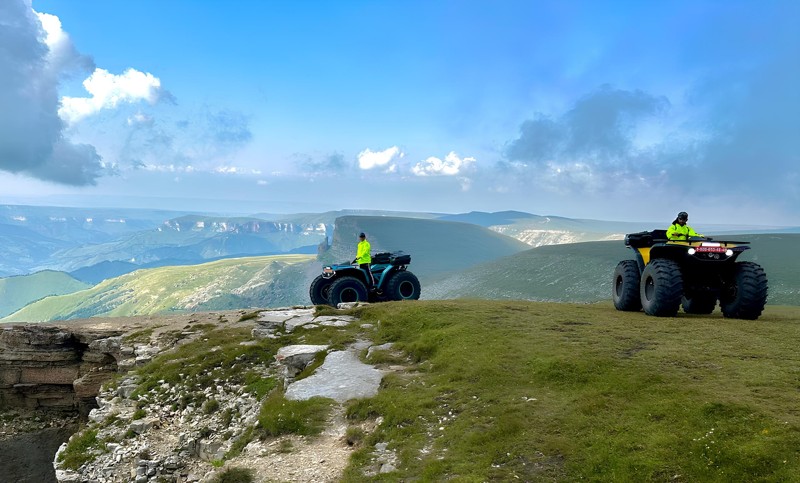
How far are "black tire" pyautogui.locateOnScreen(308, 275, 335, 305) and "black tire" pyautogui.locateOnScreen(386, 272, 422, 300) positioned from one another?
164 inches

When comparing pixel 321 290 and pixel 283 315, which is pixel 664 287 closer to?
pixel 283 315

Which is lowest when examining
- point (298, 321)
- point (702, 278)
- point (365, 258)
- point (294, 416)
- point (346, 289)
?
point (294, 416)

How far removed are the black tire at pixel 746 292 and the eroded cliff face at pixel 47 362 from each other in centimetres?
4091

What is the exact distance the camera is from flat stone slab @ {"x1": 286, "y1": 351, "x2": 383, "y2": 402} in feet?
53.9

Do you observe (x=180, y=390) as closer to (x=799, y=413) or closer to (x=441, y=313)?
(x=441, y=313)

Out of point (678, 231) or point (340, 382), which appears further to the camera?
point (678, 231)

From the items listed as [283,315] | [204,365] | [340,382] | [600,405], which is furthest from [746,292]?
[204,365]

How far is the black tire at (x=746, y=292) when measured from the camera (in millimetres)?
17703

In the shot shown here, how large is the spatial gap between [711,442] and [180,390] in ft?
69.1

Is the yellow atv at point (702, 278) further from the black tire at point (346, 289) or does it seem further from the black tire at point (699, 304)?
the black tire at point (346, 289)

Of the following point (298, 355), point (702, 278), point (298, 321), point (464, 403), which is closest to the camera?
point (464, 403)

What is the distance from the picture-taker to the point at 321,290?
105ft

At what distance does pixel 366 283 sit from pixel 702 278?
63.3 feet

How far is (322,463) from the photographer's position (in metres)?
12.7
